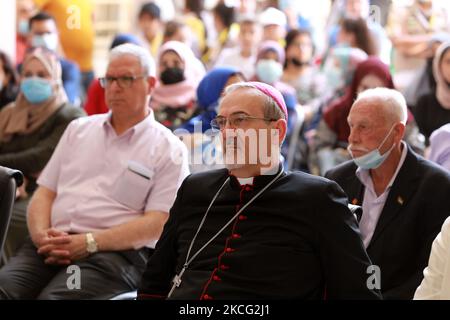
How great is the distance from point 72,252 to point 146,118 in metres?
0.81

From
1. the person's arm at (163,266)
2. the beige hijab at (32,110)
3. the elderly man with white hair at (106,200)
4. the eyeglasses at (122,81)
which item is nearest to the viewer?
the person's arm at (163,266)

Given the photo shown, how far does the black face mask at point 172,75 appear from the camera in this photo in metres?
6.96

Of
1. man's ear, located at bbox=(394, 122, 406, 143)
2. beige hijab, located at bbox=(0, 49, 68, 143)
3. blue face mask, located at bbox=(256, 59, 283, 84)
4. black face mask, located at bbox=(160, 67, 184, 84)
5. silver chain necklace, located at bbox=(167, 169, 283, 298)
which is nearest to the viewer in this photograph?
silver chain necklace, located at bbox=(167, 169, 283, 298)

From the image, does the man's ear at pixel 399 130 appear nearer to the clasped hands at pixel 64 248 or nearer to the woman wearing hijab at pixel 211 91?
the clasped hands at pixel 64 248

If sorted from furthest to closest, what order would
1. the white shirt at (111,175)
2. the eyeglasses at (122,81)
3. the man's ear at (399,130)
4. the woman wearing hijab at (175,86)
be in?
the woman wearing hijab at (175,86), the eyeglasses at (122,81), the white shirt at (111,175), the man's ear at (399,130)

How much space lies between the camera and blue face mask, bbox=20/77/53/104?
581 centimetres

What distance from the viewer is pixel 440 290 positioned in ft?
10.1

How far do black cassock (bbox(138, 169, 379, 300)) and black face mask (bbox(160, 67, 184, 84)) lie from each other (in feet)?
11.3

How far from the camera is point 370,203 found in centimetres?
421

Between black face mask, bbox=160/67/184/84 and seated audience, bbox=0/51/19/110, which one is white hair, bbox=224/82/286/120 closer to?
black face mask, bbox=160/67/184/84

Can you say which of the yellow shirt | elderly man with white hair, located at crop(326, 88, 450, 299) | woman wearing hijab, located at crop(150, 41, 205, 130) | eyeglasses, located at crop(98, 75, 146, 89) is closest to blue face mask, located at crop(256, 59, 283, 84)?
woman wearing hijab, located at crop(150, 41, 205, 130)

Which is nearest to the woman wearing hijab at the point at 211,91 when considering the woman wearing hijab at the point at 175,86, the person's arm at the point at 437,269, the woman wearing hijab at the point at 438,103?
the woman wearing hijab at the point at 175,86

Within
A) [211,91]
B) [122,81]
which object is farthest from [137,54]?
[211,91]

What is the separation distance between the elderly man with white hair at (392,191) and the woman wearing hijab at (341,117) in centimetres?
198
